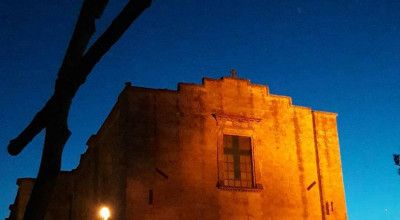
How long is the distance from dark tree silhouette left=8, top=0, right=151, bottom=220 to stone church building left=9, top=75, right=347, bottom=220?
15.5 meters

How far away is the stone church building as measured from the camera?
19.2 meters

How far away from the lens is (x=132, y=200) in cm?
1859

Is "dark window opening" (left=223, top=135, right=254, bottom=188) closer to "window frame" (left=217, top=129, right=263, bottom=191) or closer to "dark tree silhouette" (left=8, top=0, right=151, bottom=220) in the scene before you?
"window frame" (left=217, top=129, right=263, bottom=191)

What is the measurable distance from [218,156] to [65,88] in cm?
1702

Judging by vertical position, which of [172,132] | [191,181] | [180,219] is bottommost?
[180,219]

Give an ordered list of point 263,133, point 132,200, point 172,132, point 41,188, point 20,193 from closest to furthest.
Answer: point 41,188
point 132,200
point 172,132
point 263,133
point 20,193

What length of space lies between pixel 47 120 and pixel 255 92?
18709 mm

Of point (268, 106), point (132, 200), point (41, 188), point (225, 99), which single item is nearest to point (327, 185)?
point (268, 106)

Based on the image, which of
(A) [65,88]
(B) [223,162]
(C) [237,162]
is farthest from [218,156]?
(A) [65,88]

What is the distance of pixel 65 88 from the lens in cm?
336

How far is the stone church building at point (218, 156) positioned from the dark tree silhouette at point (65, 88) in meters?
15.5

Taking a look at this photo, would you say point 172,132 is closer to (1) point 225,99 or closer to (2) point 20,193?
(1) point 225,99

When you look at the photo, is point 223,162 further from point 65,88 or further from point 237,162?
point 65,88

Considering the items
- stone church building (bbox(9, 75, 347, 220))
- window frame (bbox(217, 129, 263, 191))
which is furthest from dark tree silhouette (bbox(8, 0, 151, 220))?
window frame (bbox(217, 129, 263, 191))
